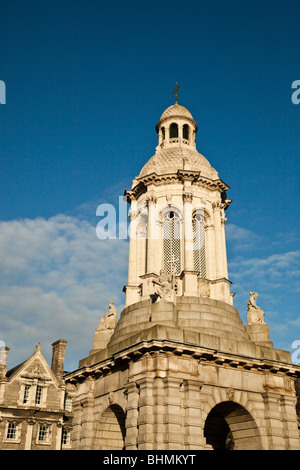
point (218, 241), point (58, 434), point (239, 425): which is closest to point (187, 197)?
point (218, 241)

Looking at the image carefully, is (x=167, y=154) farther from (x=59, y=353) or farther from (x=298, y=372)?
(x=59, y=353)

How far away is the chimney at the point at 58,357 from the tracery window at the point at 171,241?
105ft

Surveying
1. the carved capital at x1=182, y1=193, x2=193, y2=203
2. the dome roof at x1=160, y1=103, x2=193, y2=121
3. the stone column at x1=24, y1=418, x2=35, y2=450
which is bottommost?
the stone column at x1=24, y1=418, x2=35, y2=450

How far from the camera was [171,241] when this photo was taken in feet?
89.4

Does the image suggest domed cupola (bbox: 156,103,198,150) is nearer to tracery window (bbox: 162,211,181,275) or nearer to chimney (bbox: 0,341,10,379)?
tracery window (bbox: 162,211,181,275)

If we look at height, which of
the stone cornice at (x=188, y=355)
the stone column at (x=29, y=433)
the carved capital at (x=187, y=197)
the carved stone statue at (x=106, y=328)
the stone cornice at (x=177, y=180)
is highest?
the stone cornice at (x=177, y=180)

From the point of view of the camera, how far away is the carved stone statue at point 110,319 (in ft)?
85.8

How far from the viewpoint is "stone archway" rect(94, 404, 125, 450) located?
22906 mm

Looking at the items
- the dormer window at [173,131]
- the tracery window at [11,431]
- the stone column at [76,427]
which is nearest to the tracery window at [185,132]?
the dormer window at [173,131]

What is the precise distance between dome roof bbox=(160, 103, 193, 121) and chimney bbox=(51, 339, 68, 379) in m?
32.8

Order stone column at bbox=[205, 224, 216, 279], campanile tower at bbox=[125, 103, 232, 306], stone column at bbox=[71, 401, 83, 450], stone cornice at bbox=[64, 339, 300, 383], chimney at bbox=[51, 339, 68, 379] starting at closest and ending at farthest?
1. stone cornice at bbox=[64, 339, 300, 383]
2. stone column at bbox=[71, 401, 83, 450]
3. campanile tower at bbox=[125, 103, 232, 306]
4. stone column at bbox=[205, 224, 216, 279]
5. chimney at bbox=[51, 339, 68, 379]

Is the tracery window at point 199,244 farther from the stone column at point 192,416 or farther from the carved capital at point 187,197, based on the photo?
the stone column at point 192,416

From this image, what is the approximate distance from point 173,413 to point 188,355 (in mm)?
2569

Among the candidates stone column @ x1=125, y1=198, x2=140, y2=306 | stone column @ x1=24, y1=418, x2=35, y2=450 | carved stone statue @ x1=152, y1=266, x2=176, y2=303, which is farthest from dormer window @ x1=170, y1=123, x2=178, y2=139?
stone column @ x1=24, y1=418, x2=35, y2=450
